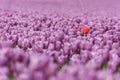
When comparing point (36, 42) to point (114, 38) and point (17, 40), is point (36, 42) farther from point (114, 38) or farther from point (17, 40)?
point (114, 38)

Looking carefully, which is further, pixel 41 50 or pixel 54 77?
pixel 41 50

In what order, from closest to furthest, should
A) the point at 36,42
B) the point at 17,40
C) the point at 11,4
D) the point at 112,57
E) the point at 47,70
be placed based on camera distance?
the point at 47,70 → the point at 112,57 → the point at 36,42 → the point at 17,40 → the point at 11,4

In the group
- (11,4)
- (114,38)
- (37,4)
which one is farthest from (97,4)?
(114,38)

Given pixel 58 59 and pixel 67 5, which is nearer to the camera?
pixel 58 59

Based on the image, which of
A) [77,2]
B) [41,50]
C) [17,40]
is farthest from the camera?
[77,2]

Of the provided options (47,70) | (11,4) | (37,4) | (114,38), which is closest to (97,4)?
(37,4)

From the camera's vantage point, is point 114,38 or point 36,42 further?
point 114,38

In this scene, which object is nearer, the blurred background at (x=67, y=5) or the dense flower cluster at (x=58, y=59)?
the dense flower cluster at (x=58, y=59)

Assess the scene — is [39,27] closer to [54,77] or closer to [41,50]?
[41,50]

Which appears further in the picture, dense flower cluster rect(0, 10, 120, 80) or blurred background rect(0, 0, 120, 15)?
blurred background rect(0, 0, 120, 15)
